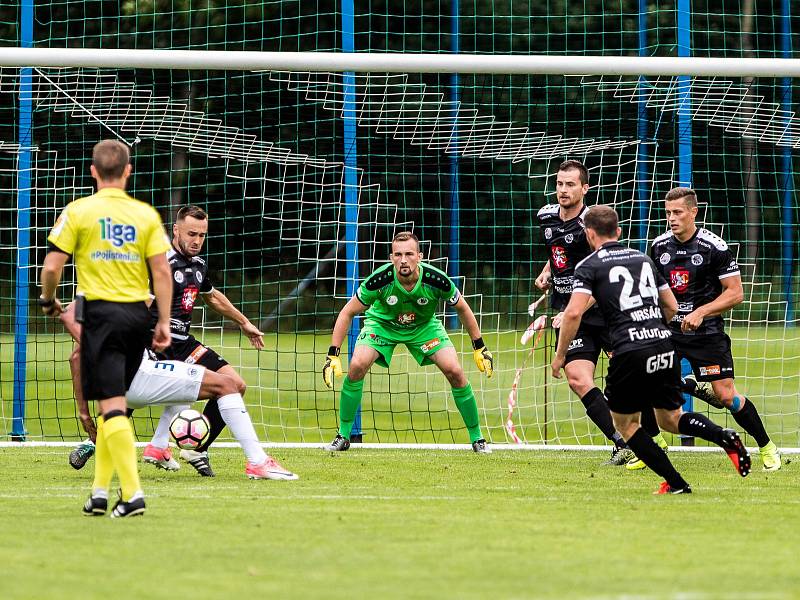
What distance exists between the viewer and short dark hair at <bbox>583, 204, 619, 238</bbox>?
319 inches

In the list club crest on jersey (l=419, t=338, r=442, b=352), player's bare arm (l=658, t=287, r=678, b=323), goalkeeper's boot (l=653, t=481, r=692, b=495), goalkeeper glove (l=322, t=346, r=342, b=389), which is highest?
player's bare arm (l=658, t=287, r=678, b=323)

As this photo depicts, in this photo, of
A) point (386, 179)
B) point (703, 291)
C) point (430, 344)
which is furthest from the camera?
point (386, 179)

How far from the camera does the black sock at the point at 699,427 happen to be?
8.39 m

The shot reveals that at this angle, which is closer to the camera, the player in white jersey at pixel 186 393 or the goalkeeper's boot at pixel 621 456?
the player in white jersey at pixel 186 393

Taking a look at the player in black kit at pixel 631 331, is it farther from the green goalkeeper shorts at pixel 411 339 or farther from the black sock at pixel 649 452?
the green goalkeeper shorts at pixel 411 339

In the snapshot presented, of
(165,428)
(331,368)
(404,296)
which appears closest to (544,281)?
(404,296)

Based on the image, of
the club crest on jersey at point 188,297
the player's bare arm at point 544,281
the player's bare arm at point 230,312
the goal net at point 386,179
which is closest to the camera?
the club crest on jersey at point 188,297

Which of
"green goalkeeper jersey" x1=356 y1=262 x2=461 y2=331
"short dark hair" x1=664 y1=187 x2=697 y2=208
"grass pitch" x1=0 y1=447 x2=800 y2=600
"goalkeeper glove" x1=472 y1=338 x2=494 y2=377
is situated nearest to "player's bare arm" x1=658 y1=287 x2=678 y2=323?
"grass pitch" x1=0 y1=447 x2=800 y2=600

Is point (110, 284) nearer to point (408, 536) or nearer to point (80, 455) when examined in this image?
point (408, 536)

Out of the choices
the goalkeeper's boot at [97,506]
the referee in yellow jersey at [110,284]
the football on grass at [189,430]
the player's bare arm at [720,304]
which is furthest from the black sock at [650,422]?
the goalkeeper's boot at [97,506]

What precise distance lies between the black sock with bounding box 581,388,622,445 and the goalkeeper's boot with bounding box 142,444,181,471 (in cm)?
306

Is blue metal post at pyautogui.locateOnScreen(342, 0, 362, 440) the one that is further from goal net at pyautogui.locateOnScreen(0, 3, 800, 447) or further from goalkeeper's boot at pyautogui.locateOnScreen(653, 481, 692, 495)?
goalkeeper's boot at pyautogui.locateOnScreen(653, 481, 692, 495)

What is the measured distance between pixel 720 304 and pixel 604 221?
6.43ft

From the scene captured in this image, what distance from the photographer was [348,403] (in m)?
11.4
